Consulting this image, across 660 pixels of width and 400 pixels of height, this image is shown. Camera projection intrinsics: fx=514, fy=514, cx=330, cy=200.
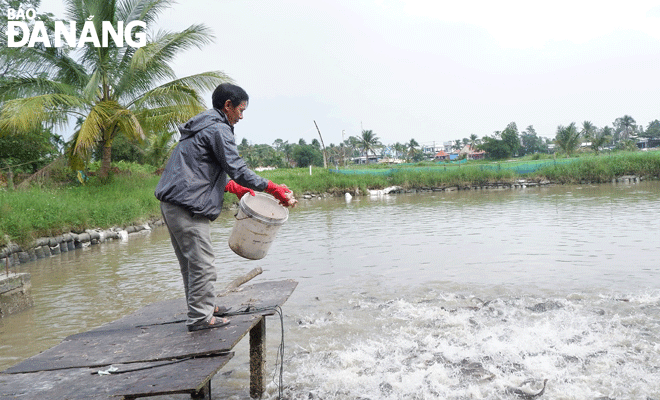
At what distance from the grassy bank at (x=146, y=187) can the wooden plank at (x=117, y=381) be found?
8304 mm

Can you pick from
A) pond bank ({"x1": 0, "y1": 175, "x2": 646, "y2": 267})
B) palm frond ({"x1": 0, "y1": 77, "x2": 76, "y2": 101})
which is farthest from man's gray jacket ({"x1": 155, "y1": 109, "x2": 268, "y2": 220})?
palm frond ({"x1": 0, "y1": 77, "x2": 76, "y2": 101})

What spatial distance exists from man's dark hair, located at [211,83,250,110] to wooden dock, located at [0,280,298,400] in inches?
55.3

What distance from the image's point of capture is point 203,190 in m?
3.17

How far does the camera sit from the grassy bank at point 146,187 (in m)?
11.1

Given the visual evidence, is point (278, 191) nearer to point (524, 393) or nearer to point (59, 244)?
point (524, 393)

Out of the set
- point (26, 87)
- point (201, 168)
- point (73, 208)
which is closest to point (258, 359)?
point (201, 168)

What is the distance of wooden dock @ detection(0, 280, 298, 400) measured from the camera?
7.97 feet

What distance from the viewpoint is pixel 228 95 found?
3389 mm

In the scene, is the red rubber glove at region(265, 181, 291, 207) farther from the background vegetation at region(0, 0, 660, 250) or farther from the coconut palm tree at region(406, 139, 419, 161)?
the coconut palm tree at region(406, 139, 419, 161)

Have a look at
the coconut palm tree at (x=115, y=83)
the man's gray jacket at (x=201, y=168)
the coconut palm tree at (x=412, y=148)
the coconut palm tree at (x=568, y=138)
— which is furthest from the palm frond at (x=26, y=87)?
the coconut palm tree at (x=412, y=148)

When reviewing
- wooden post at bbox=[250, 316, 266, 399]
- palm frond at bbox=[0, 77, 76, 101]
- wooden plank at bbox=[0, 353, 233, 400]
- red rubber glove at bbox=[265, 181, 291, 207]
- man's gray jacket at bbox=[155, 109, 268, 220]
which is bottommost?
wooden post at bbox=[250, 316, 266, 399]

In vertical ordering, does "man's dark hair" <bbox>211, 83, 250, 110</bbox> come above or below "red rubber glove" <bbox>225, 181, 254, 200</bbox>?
above

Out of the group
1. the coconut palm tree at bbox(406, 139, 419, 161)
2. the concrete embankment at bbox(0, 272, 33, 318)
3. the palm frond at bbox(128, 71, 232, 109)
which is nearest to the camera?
the concrete embankment at bbox(0, 272, 33, 318)

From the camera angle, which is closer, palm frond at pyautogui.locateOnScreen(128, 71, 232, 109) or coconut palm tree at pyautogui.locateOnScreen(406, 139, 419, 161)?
palm frond at pyautogui.locateOnScreen(128, 71, 232, 109)
